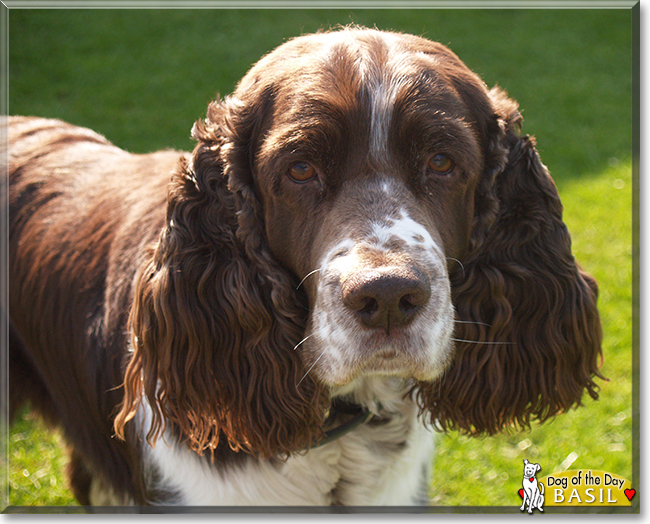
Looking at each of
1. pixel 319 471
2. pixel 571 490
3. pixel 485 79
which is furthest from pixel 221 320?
pixel 485 79

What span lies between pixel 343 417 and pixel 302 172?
103 centimetres

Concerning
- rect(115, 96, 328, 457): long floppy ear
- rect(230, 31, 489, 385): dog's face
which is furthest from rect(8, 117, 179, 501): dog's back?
rect(230, 31, 489, 385): dog's face

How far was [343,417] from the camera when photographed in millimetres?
2775

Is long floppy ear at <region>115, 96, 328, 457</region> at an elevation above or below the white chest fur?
above

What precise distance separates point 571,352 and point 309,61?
151cm

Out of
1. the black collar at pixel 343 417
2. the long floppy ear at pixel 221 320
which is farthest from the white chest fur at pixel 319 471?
the long floppy ear at pixel 221 320

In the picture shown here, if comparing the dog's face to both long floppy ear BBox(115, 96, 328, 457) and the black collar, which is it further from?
the black collar

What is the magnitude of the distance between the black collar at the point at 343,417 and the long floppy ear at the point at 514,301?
0.25m

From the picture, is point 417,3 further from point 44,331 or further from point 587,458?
point 587,458

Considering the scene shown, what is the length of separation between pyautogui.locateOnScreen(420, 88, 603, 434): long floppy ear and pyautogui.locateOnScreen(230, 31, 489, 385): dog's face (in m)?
0.13

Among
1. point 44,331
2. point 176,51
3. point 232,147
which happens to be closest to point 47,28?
point 176,51

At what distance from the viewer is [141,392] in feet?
8.83

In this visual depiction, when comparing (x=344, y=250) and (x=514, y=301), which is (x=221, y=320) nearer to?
(x=344, y=250)

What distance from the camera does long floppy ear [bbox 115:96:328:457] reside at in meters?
2.51
